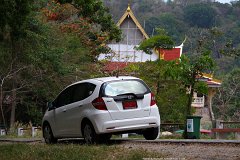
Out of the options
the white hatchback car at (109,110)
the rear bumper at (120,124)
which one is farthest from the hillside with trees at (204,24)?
the rear bumper at (120,124)

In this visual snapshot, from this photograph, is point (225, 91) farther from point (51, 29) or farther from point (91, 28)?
point (51, 29)

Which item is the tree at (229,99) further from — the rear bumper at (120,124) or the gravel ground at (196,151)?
the gravel ground at (196,151)

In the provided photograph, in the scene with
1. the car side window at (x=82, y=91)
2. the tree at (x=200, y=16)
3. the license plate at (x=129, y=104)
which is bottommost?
the license plate at (x=129, y=104)

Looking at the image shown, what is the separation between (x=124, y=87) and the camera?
13.7 m

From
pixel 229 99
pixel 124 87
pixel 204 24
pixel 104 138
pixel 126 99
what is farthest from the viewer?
pixel 204 24

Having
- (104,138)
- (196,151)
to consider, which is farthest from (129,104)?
(196,151)

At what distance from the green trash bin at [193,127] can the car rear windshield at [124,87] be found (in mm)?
4489

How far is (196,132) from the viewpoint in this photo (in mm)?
18234

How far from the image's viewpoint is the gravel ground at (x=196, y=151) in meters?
10.3

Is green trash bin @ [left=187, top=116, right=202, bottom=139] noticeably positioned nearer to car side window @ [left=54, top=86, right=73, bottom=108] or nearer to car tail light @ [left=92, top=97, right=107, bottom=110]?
car side window @ [left=54, top=86, right=73, bottom=108]

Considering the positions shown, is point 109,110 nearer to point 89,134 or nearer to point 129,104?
point 129,104

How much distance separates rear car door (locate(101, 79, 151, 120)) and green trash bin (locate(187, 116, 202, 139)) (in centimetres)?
448

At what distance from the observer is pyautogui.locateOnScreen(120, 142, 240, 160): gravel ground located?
10328 mm

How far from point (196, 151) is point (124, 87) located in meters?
2.95
